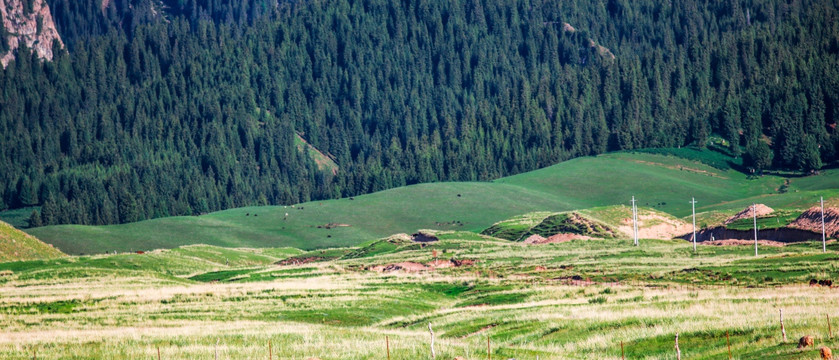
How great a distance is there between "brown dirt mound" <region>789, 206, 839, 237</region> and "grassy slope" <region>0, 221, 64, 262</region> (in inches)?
4008

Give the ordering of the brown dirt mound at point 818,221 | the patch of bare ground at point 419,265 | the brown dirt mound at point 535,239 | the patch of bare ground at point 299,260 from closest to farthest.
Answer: the patch of bare ground at point 419,265 < the brown dirt mound at point 818,221 < the patch of bare ground at point 299,260 < the brown dirt mound at point 535,239

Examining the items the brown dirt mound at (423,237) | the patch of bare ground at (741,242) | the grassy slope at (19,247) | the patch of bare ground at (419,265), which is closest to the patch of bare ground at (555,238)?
the brown dirt mound at (423,237)

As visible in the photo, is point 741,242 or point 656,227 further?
point 656,227

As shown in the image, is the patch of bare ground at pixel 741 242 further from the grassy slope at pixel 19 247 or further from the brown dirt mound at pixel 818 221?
the grassy slope at pixel 19 247

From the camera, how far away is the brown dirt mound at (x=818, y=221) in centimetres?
12850

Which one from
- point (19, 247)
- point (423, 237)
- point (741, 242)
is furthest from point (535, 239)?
point (19, 247)

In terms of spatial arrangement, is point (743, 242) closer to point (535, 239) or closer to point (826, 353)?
point (535, 239)

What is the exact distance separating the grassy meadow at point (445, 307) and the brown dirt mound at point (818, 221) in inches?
310

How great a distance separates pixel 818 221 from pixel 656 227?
40.0 meters

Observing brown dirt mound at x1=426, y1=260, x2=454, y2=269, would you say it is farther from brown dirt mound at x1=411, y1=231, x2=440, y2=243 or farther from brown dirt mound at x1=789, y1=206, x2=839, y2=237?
brown dirt mound at x1=789, y1=206, x2=839, y2=237

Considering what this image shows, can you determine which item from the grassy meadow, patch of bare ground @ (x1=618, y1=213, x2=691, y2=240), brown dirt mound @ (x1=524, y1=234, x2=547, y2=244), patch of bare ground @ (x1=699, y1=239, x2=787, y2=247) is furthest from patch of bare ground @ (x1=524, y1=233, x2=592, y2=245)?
the grassy meadow

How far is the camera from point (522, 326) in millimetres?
61125

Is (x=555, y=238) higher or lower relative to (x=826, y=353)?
higher

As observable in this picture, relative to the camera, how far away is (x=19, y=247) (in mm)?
145000
